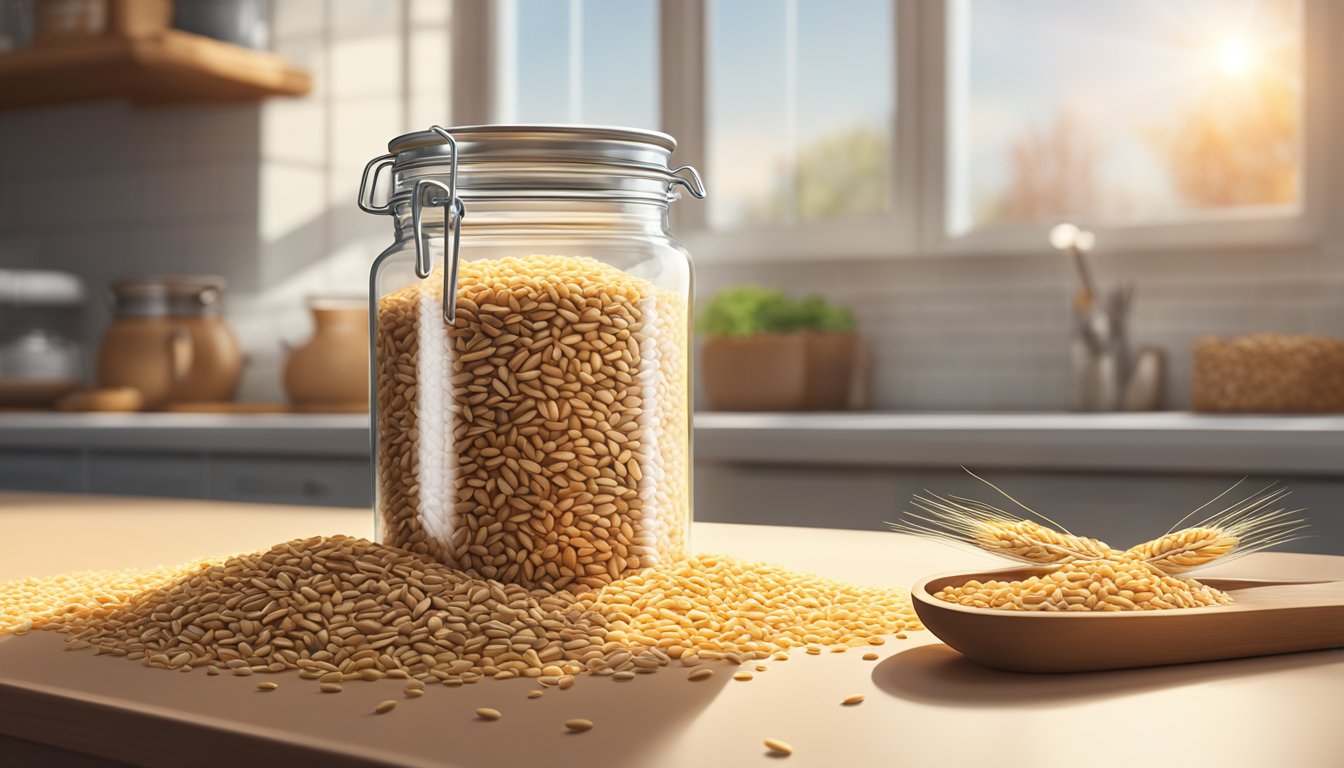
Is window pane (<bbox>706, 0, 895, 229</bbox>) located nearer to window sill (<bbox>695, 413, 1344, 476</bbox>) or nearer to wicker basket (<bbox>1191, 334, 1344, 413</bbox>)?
wicker basket (<bbox>1191, 334, 1344, 413</bbox>)

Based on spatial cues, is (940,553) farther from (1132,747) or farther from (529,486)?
(1132,747)

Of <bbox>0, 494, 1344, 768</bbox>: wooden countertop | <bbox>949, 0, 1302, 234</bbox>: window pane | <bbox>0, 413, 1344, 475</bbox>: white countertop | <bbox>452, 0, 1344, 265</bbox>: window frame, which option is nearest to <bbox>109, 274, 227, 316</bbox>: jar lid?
<bbox>452, 0, 1344, 265</bbox>: window frame

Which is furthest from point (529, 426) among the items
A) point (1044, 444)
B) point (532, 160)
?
point (1044, 444)

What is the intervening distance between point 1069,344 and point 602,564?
7.07ft

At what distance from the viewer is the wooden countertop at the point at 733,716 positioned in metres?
0.41

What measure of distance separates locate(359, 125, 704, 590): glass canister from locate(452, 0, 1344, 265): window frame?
2054 millimetres

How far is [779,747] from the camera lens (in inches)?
16.3

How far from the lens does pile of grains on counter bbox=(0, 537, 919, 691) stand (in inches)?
21.3

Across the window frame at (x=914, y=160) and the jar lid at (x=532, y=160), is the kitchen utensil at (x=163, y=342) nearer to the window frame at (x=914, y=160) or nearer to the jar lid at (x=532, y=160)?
the window frame at (x=914, y=160)

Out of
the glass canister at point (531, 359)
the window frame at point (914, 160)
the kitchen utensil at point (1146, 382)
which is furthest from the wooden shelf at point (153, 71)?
the glass canister at point (531, 359)

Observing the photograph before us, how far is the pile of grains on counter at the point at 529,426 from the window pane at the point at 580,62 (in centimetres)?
246

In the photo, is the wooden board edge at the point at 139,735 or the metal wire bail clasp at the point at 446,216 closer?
the wooden board edge at the point at 139,735

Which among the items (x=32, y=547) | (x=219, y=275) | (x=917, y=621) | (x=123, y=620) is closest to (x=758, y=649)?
(x=917, y=621)

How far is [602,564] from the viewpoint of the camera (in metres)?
0.68
